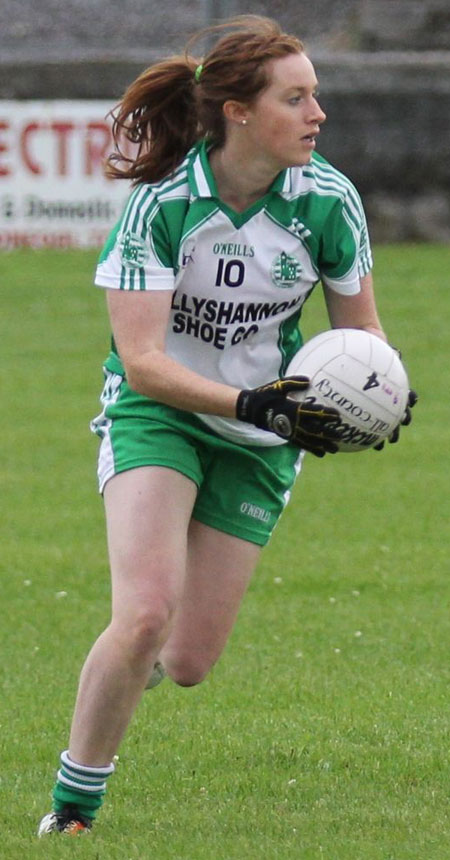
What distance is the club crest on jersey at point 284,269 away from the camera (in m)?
4.98

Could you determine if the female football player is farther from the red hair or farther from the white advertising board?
the white advertising board

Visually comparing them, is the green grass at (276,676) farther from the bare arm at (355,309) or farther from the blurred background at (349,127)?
the blurred background at (349,127)

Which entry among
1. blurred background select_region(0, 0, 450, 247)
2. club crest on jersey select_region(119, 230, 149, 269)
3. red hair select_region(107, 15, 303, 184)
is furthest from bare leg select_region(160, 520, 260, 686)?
blurred background select_region(0, 0, 450, 247)

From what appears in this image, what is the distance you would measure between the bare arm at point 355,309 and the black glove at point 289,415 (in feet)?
1.72

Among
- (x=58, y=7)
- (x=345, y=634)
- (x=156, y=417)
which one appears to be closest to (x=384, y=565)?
(x=345, y=634)

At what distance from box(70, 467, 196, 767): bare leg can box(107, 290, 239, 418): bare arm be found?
264 millimetres

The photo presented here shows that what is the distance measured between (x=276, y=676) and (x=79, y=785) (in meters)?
2.42

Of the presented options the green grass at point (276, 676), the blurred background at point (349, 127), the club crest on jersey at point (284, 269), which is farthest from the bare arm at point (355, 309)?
the blurred background at point (349, 127)

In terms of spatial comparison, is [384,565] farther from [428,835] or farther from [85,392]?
[85,392]

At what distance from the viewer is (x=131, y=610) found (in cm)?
456

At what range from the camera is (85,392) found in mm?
14922

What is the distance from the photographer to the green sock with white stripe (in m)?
4.69

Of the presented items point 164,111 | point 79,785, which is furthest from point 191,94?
point 79,785

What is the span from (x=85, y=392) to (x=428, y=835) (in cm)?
1045
